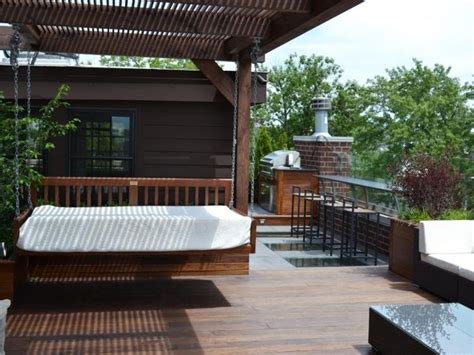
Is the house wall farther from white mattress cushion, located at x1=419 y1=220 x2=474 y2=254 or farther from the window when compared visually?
white mattress cushion, located at x1=419 y1=220 x2=474 y2=254

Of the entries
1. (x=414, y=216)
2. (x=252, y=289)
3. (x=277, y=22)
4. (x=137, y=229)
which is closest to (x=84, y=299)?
(x=137, y=229)

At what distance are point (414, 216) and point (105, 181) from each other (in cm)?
343

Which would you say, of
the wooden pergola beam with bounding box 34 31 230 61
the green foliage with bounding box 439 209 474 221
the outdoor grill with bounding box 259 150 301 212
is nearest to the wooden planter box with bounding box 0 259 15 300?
the wooden pergola beam with bounding box 34 31 230 61

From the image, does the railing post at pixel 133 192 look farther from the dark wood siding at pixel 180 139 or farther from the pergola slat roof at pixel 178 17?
the dark wood siding at pixel 180 139

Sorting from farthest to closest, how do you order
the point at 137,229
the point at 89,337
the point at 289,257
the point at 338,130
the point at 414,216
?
1. the point at 338,130
2. the point at 289,257
3. the point at 414,216
4. the point at 137,229
5. the point at 89,337

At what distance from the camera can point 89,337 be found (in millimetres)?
4344

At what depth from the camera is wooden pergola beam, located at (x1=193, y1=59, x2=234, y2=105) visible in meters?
7.42

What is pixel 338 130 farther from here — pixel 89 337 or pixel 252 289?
pixel 89 337

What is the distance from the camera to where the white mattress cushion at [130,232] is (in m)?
5.04

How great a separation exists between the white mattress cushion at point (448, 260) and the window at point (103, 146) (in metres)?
4.91

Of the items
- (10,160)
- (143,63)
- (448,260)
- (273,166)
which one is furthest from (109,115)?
(143,63)

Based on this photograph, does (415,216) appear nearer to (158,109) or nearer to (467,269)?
(467,269)

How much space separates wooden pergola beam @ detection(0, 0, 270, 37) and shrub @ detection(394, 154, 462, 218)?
7.72 ft

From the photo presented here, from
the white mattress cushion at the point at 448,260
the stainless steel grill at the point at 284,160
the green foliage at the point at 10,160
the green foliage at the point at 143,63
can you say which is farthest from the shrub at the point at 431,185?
the green foliage at the point at 143,63
